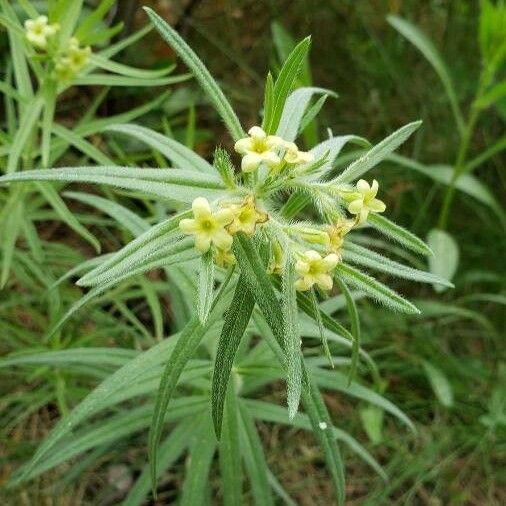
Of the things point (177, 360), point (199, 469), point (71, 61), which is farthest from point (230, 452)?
point (71, 61)

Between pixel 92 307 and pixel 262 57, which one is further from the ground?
pixel 262 57

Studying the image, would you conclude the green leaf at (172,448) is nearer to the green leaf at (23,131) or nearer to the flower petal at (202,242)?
the green leaf at (23,131)

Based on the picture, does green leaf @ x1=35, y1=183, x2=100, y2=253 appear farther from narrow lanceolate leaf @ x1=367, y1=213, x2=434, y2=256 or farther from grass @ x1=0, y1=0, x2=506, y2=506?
narrow lanceolate leaf @ x1=367, y1=213, x2=434, y2=256

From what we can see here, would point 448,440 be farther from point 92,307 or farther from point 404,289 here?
point 92,307

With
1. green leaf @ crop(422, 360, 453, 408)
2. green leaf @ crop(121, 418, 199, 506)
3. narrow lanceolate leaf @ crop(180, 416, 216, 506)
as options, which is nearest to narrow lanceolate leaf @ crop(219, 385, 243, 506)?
narrow lanceolate leaf @ crop(180, 416, 216, 506)

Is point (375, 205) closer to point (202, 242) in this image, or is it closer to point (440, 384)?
point (202, 242)

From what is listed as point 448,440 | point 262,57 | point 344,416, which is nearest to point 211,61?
point 262,57
